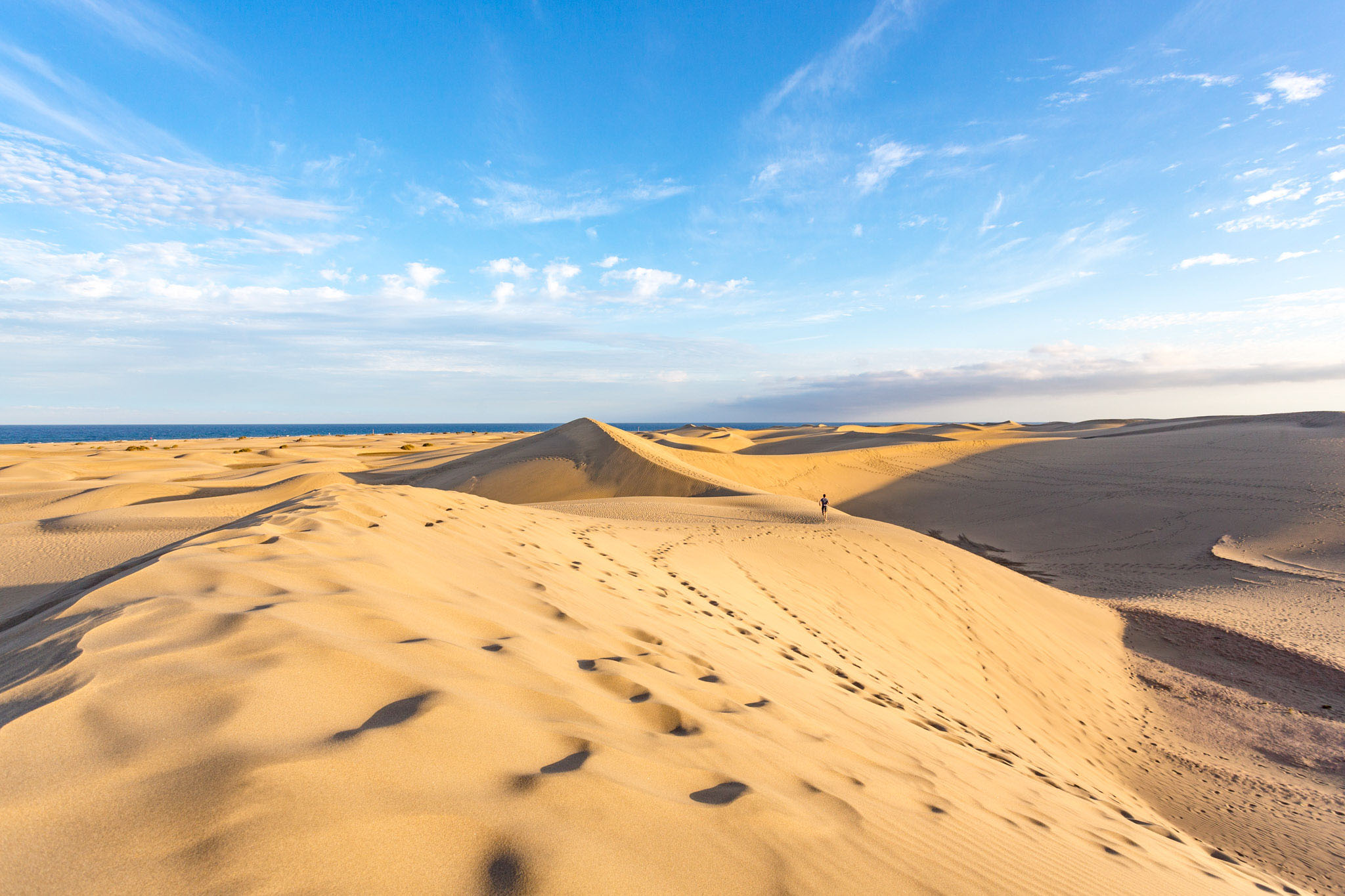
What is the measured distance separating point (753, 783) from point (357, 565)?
2.78 metres

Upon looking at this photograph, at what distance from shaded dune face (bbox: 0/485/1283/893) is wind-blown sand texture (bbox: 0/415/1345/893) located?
0.5 inches

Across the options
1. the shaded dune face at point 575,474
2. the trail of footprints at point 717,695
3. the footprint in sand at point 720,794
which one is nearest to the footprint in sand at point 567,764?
the trail of footprints at point 717,695

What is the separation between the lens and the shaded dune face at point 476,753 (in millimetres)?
1360

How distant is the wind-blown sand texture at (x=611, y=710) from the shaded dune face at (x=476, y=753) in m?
0.01

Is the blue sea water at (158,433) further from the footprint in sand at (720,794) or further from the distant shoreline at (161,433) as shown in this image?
the footprint in sand at (720,794)

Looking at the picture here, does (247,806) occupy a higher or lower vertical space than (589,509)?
higher

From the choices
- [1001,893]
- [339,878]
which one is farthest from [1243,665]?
[339,878]

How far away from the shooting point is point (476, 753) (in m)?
1.82

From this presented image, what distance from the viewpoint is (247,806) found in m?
1.38

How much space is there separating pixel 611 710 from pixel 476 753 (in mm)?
754

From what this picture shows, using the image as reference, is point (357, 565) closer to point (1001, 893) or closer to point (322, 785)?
point (322, 785)

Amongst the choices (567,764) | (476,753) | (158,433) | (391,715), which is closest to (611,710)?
(567,764)

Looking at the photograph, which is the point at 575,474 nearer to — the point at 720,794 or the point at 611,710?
the point at 611,710

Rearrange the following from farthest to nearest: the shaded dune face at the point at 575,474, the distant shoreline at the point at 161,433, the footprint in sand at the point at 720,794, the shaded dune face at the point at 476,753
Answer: the distant shoreline at the point at 161,433 → the shaded dune face at the point at 575,474 → the footprint in sand at the point at 720,794 → the shaded dune face at the point at 476,753
